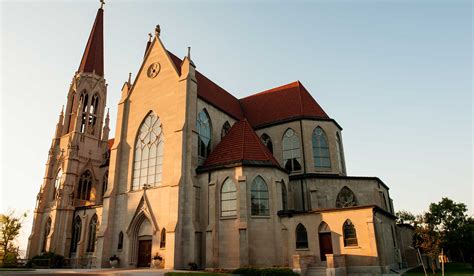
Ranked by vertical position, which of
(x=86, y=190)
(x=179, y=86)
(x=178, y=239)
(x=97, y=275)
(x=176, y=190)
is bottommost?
(x=97, y=275)

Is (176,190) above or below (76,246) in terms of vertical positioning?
above

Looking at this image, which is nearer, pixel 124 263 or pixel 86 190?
pixel 124 263

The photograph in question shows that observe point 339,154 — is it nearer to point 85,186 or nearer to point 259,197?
point 259,197

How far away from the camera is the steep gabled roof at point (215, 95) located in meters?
29.0

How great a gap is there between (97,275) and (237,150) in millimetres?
12127

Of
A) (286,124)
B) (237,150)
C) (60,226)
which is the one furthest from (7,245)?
(286,124)

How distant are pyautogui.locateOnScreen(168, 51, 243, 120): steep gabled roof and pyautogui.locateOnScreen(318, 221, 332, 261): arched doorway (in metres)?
13.9

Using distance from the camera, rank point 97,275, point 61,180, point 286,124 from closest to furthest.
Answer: point 97,275 < point 286,124 < point 61,180

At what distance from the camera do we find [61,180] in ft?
117

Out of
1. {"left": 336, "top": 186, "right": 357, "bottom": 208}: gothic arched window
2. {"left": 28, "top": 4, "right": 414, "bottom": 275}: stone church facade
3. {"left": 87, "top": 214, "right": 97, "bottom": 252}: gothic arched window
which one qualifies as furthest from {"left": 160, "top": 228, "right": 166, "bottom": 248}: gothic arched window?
{"left": 336, "top": 186, "right": 357, "bottom": 208}: gothic arched window

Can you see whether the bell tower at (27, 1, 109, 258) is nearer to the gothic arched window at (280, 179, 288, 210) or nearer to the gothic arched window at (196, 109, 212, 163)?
the gothic arched window at (196, 109, 212, 163)

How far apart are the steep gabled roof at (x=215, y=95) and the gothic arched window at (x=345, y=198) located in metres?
12.2

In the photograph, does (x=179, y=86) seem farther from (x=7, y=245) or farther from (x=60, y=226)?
(x=7, y=245)

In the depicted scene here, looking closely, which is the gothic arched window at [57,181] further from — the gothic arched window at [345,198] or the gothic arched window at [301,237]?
the gothic arched window at [345,198]
